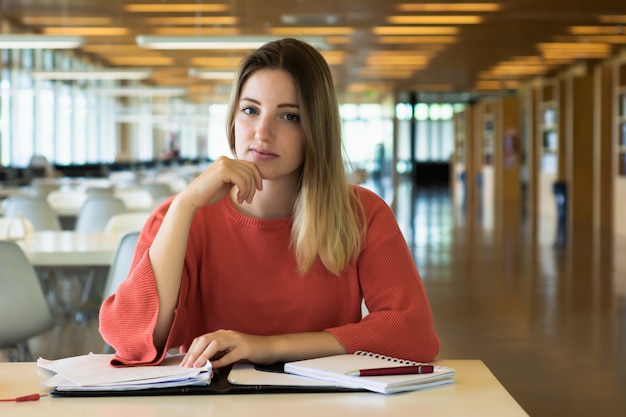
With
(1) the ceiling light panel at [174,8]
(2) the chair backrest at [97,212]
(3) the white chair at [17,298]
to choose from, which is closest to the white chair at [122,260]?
(3) the white chair at [17,298]

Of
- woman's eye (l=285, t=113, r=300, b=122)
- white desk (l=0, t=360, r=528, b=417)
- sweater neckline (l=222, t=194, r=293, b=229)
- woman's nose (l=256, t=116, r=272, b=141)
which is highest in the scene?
woman's eye (l=285, t=113, r=300, b=122)

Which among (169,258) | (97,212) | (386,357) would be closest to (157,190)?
(97,212)

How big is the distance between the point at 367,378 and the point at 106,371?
1.40 feet

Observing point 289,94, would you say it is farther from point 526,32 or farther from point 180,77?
point 180,77

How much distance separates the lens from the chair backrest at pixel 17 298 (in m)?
3.71

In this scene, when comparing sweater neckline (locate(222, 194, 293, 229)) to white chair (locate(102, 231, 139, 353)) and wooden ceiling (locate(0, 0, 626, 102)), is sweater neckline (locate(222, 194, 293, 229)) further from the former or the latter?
wooden ceiling (locate(0, 0, 626, 102))

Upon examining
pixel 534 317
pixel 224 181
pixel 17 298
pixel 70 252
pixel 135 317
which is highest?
pixel 224 181

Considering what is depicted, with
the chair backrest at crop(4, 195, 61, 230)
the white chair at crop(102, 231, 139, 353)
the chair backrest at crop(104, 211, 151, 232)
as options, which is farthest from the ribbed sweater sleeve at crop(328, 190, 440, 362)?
the chair backrest at crop(4, 195, 61, 230)

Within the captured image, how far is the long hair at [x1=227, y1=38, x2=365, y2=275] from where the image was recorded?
6.02 ft

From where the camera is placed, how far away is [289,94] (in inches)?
72.4

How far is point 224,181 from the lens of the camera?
1763mm

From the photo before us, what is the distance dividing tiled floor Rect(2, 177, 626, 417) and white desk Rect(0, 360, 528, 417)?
2.73 m

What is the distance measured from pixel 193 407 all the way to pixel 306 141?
61cm

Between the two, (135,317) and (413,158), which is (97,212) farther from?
(413,158)
